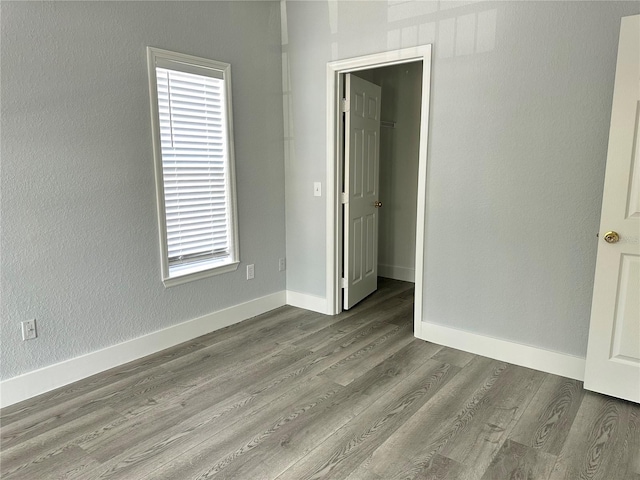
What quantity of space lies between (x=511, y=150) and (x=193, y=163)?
7.57 feet

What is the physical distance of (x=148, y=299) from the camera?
3156mm

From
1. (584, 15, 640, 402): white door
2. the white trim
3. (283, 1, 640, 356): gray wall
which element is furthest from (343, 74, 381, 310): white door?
(584, 15, 640, 402): white door

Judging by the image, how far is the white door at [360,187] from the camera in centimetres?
390

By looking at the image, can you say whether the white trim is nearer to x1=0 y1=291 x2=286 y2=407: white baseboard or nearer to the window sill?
x1=0 y1=291 x2=286 y2=407: white baseboard

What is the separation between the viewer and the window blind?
3.18m

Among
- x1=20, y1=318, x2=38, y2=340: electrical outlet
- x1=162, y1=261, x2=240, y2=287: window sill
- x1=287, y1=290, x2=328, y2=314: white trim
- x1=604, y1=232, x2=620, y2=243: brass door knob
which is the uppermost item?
x1=604, y1=232, x2=620, y2=243: brass door knob

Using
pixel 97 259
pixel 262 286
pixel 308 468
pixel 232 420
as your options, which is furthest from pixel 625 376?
pixel 97 259

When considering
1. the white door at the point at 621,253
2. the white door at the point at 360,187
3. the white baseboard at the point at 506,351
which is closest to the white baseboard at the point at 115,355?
the white door at the point at 360,187

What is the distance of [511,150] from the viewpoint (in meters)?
2.89

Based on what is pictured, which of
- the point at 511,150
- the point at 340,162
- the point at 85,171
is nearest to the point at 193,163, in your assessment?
the point at 85,171

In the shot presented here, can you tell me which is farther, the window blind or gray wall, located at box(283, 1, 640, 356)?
the window blind

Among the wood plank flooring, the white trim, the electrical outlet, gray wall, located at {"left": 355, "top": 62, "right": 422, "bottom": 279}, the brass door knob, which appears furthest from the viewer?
gray wall, located at {"left": 355, "top": 62, "right": 422, "bottom": 279}

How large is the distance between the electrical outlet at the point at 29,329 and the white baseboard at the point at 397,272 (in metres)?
3.79

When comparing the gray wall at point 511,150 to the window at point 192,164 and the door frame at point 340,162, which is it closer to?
the door frame at point 340,162
